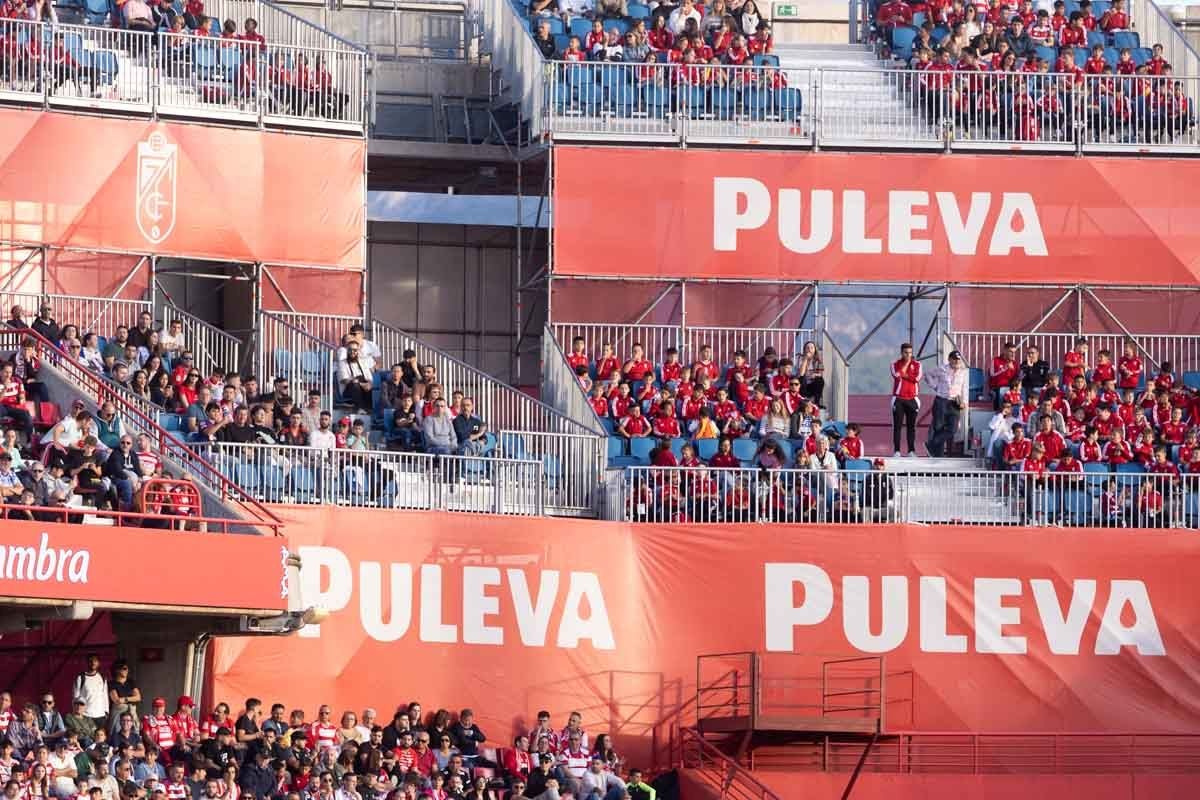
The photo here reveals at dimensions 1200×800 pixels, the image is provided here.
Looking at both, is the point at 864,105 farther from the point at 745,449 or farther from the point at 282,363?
the point at 282,363

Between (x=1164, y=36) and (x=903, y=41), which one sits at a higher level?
(x=1164, y=36)

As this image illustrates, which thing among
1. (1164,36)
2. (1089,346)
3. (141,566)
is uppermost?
(1164,36)

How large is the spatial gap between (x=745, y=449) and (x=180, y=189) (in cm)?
788

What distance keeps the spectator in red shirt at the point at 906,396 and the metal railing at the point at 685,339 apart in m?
1.42

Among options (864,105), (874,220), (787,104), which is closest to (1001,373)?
(874,220)

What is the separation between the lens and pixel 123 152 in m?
34.0

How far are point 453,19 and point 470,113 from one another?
5.82 feet

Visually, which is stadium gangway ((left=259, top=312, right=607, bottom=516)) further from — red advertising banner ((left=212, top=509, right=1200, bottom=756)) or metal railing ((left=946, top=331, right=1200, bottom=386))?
metal railing ((left=946, top=331, right=1200, bottom=386))

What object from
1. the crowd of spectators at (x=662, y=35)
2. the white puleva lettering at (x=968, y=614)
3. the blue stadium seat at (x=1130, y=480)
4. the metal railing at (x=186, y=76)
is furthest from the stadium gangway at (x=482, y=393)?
the blue stadium seat at (x=1130, y=480)

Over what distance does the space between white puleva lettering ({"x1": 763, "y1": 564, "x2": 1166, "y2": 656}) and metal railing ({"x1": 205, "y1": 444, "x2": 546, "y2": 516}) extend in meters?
3.18

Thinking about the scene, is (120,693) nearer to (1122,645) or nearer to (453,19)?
(1122,645)

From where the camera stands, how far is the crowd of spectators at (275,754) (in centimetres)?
2541

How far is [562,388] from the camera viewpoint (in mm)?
34219

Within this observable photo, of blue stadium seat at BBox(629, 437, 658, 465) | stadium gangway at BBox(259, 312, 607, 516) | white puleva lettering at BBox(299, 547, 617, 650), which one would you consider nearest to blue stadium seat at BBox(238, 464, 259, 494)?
white puleva lettering at BBox(299, 547, 617, 650)
